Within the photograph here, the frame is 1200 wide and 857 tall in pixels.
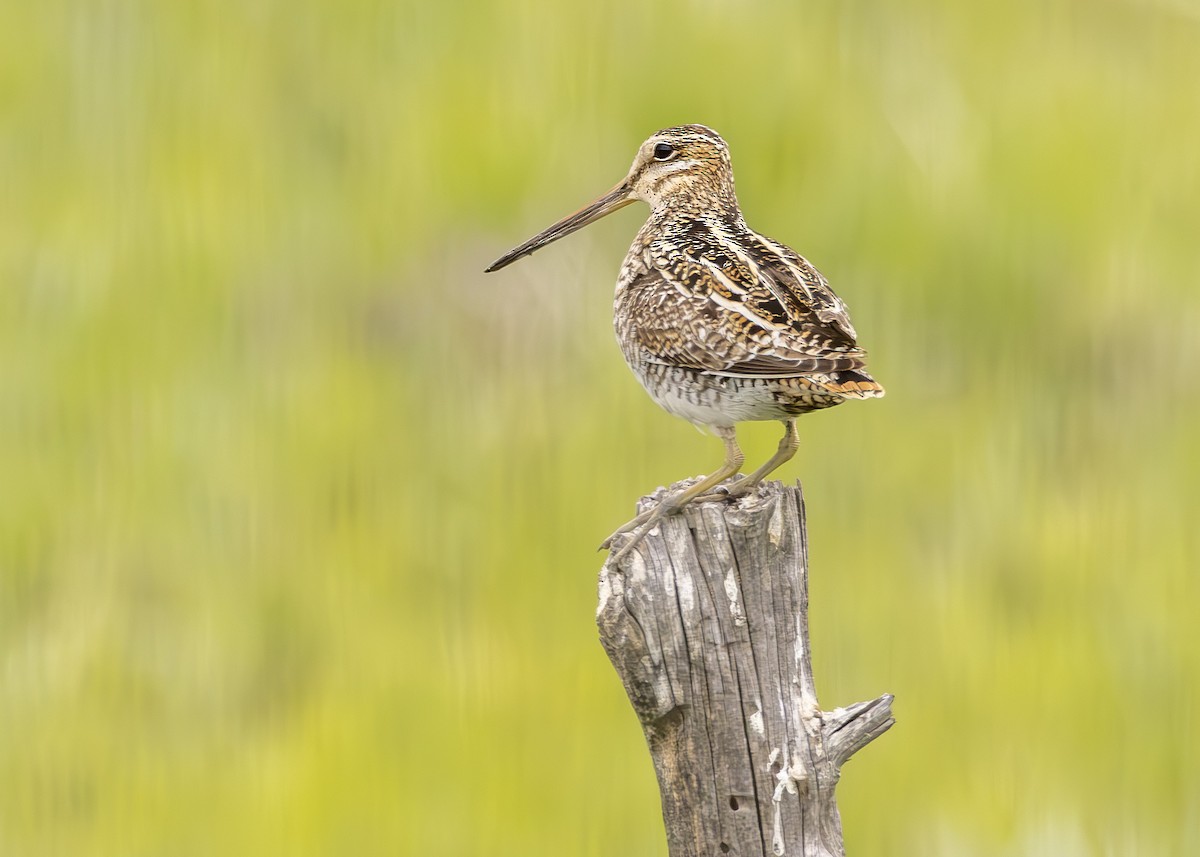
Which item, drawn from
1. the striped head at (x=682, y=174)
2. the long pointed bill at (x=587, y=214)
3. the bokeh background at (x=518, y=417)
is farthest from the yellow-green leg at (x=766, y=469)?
the bokeh background at (x=518, y=417)

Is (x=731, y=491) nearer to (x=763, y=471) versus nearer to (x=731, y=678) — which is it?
(x=763, y=471)

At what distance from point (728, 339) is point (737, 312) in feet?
0.32

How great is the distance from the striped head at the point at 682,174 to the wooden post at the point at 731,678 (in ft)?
4.37

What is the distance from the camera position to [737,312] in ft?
12.9

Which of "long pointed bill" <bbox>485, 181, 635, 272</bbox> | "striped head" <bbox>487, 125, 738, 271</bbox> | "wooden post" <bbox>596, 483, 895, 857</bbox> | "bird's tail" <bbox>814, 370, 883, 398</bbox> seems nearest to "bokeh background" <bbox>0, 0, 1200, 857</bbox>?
"long pointed bill" <bbox>485, 181, 635, 272</bbox>

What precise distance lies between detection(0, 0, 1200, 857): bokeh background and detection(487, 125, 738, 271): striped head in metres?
1.72

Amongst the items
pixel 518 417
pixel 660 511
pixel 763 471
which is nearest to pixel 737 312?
pixel 763 471

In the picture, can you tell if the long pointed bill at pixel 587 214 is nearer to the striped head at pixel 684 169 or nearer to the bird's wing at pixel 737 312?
the striped head at pixel 684 169

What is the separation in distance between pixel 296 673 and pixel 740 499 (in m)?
3.10

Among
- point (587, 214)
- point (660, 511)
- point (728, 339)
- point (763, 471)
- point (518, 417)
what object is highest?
point (518, 417)

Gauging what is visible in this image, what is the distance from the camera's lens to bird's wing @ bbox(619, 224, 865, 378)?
3764 millimetres

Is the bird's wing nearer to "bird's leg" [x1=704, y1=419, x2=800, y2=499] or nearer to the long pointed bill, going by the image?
"bird's leg" [x1=704, y1=419, x2=800, y2=499]

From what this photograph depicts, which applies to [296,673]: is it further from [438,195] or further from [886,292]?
[886,292]

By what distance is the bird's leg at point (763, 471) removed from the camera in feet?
13.1
